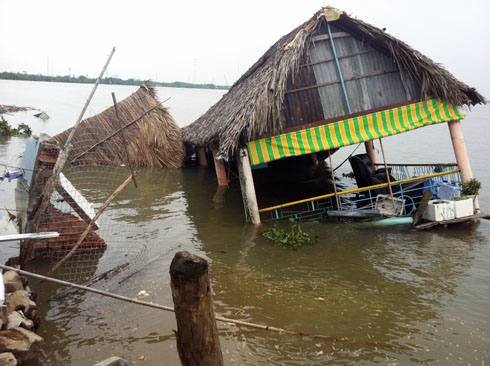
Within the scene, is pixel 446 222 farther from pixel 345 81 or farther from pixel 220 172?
pixel 220 172

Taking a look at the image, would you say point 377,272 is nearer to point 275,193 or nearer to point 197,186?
point 275,193

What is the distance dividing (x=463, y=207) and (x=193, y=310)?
24.4 feet

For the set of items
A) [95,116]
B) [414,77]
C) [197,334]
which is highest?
[95,116]

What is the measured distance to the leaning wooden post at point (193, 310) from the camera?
2.73 meters

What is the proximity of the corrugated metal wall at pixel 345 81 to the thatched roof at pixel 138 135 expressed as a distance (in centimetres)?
862

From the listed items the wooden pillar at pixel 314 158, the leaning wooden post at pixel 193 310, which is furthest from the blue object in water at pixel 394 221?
the wooden pillar at pixel 314 158

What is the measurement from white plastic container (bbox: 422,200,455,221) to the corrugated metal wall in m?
2.49

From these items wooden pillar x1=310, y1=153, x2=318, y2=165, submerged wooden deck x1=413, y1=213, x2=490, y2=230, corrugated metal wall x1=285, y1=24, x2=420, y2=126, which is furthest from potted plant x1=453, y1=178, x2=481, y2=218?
wooden pillar x1=310, y1=153, x2=318, y2=165

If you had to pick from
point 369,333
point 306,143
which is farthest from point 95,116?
point 369,333

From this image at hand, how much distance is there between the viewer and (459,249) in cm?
746

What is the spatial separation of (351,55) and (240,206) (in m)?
4.69

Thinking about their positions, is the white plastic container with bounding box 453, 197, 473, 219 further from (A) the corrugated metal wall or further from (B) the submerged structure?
(A) the corrugated metal wall

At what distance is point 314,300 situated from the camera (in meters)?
5.62

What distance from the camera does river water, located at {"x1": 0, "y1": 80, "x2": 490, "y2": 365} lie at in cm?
450
